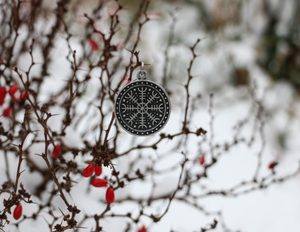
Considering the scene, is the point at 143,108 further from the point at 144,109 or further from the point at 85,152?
the point at 85,152

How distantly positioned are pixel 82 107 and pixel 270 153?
1412 millimetres

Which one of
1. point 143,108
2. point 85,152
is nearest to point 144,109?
point 143,108

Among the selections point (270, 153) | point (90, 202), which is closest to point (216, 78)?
point (270, 153)

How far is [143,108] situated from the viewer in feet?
4.57

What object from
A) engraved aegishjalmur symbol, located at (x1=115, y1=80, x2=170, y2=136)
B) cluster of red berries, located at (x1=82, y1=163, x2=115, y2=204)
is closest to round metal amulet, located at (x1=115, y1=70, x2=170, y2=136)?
engraved aegishjalmur symbol, located at (x1=115, y1=80, x2=170, y2=136)

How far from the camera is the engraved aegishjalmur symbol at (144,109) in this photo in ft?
4.49

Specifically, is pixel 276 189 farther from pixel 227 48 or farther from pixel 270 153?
pixel 227 48

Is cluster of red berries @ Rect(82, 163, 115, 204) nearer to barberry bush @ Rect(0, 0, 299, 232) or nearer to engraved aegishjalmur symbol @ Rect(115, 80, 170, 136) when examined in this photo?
barberry bush @ Rect(0, 0, 299, 232)

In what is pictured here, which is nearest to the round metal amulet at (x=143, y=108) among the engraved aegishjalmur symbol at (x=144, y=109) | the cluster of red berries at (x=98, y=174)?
the engraved aegishjalmur symbol at (x=144, y=109)

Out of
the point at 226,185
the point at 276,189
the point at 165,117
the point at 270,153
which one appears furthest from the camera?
the point at 270,153

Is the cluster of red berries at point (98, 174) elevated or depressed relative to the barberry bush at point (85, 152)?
depressed

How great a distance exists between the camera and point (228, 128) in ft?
11.9

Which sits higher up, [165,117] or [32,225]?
[165,117]

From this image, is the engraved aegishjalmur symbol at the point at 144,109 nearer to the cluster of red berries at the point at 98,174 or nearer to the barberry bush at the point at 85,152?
the barberry bush at the point at 85,152
